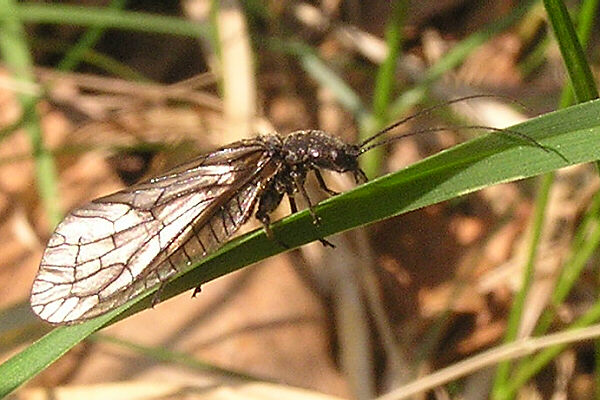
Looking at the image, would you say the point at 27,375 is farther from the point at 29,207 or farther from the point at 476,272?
the point at 476,272

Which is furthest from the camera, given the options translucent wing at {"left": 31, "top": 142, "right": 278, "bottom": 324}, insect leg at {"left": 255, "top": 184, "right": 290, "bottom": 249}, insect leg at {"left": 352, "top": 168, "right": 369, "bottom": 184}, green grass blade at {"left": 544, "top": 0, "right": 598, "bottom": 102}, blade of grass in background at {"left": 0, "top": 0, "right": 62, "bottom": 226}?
blade of grass in background at {"left": 0, "top": 0, "right": 62, "bottom": 226}

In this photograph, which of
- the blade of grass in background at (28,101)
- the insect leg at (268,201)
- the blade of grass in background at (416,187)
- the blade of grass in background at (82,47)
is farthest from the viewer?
the blade of grass in background at (82,47)

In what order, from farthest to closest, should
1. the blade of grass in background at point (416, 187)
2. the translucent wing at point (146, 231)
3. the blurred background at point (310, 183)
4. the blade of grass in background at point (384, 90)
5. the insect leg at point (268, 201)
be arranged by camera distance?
the blade of grass in background at point (384, 90), the blurred background at point (310, 183), the insect leg at point (268, 201), the translucent wing at point (146, 231), the blade of grass in background at point (416, 187)

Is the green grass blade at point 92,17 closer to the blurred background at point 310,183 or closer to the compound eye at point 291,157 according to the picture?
the blurred background at point 310,183

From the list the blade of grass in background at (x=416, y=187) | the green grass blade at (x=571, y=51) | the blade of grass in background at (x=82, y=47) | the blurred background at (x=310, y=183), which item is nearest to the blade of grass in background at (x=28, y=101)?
the blurred background at (x=310, y=183)

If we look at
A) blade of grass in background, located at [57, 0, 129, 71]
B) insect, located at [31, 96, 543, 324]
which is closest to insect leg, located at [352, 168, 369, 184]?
insect, located at [31, 96, 543, 324]

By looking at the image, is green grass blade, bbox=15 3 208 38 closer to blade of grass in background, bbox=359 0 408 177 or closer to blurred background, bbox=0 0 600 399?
blurred background, bbox=0 0 600 399

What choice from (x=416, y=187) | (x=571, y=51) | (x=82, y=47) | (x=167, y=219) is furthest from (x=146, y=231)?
(x=82, y=47)
